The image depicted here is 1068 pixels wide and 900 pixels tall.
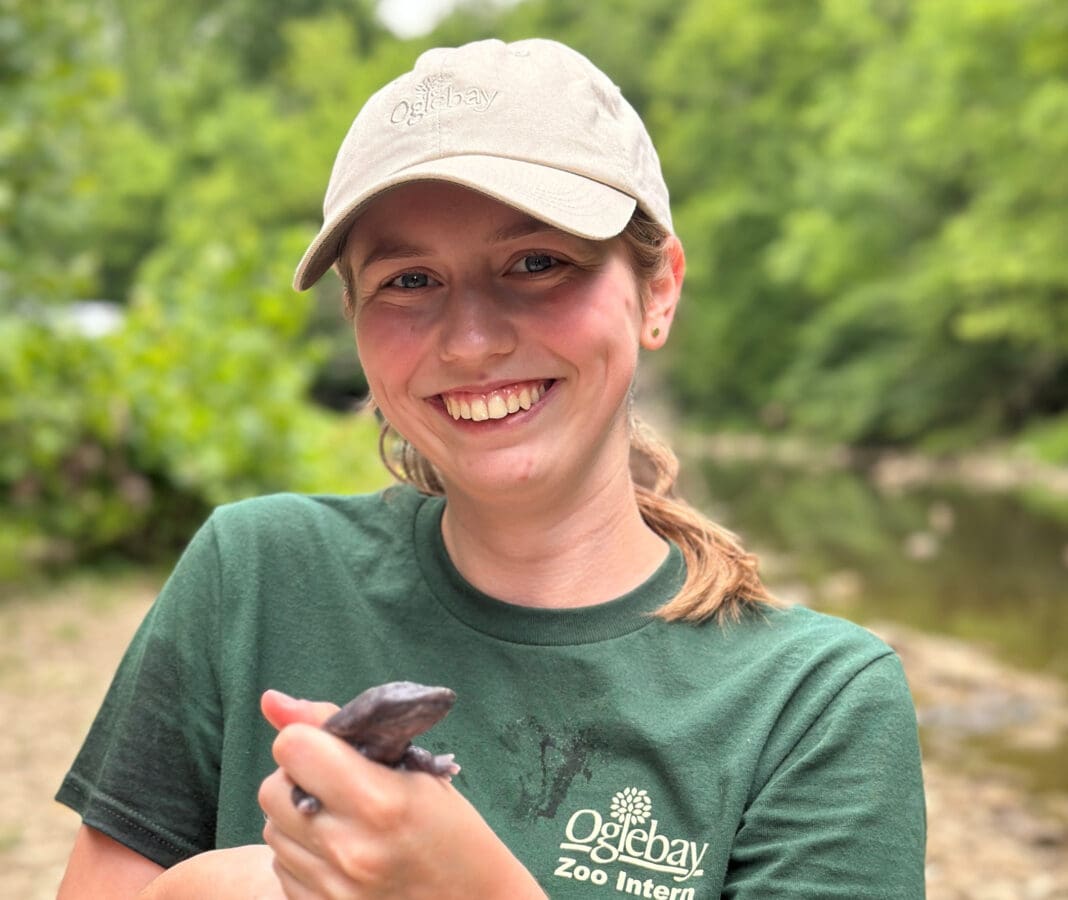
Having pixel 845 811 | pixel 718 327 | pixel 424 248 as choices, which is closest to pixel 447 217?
pixel 424 248

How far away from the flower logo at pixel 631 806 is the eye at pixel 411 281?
0.67 meters

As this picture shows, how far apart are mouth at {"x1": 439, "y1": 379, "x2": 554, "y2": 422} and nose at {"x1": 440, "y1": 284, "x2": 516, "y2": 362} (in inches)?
2.1

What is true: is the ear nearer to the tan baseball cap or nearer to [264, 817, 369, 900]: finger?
the tan baseball cap

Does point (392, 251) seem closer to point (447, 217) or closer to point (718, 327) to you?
point (447, 217)

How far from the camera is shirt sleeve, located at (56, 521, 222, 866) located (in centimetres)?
159

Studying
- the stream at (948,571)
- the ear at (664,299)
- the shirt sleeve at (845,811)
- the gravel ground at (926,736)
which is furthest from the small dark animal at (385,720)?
the stream at (948,571)

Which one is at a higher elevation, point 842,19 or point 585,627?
point 842,19

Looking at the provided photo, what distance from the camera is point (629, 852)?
4.90ft

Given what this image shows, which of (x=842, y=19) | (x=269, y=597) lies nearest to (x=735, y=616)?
(x=269, y=597)

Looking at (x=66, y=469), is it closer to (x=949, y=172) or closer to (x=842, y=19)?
(x=949, y=172)

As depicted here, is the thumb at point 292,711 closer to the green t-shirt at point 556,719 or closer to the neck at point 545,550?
the green t-shirt at point 556,719

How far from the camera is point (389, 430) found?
7.07 ft

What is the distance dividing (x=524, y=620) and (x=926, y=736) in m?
6.03

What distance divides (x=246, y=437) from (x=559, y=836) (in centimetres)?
653
